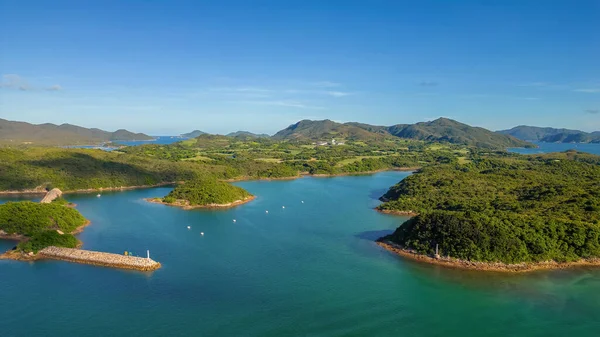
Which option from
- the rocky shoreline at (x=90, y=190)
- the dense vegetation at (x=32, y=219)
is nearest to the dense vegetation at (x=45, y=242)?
the dense vegetation at (x=32, y=219)

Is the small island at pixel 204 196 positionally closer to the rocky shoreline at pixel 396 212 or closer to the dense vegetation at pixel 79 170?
the dense vegetation at pixel 79 170

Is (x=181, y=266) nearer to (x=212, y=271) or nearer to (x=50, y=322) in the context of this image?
(x=212, y=271)

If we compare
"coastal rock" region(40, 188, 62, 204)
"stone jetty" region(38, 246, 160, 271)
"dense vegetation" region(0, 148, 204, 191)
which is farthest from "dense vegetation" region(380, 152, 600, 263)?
"dense vegetation" region(0, 148, 204, 191)

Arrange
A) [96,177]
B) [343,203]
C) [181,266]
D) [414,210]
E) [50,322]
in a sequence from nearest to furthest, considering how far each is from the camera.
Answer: [50,322] → [181,266] → [414,210] → [343,203] → [96,177]

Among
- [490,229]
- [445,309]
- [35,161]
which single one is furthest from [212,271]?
[35,161]

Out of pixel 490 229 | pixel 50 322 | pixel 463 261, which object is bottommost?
pixel 50 322

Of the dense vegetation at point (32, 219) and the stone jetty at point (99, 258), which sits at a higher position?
the dense vegetation at point (32, 219)

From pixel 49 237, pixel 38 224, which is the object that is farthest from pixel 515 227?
pixel 38 224

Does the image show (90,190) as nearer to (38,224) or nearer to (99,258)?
(38,224)
